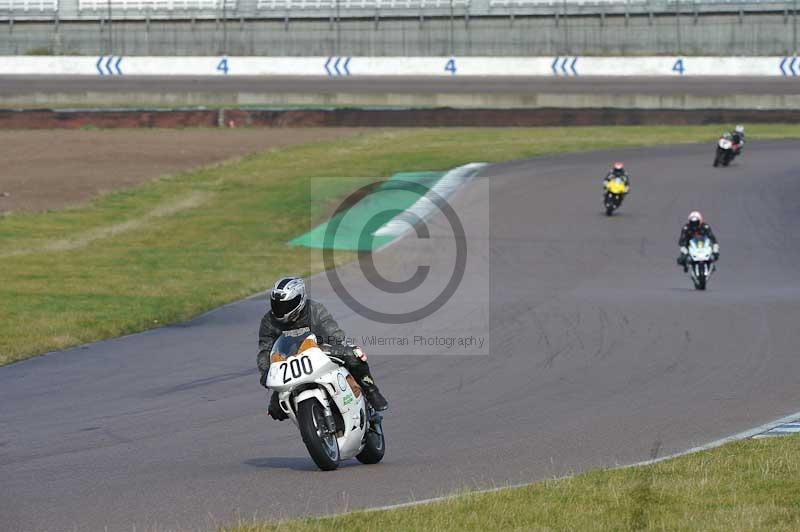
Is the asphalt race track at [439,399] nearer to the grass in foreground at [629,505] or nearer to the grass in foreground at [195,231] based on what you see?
the grass in foreground at [629,505]

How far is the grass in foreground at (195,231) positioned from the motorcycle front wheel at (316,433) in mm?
8030

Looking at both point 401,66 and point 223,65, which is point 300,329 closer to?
point 401,66

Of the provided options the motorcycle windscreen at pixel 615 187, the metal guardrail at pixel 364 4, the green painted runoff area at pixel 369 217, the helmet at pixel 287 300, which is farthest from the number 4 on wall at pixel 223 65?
the helmet at pixel 287 300

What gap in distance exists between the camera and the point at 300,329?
30.3ft

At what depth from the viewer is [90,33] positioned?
68812 mm

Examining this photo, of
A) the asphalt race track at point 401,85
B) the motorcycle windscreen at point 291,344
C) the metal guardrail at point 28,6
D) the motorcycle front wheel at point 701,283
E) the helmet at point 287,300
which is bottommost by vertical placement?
the motorcycle front wheel at point 701,283

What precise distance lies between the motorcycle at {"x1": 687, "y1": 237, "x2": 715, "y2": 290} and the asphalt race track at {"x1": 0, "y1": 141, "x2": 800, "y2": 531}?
270 mm

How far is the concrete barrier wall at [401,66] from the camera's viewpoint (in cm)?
5953

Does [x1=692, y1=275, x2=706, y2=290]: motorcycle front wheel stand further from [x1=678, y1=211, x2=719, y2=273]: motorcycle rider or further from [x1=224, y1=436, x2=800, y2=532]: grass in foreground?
[x1=224, y1=436, x2=800, y2=532]: grass in foreground

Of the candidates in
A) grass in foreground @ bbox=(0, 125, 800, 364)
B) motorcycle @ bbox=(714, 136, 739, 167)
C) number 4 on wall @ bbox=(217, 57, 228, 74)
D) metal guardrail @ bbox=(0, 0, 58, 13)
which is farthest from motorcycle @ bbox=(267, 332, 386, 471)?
metal guardrail @ bbox=(0, 0, 58, 13)

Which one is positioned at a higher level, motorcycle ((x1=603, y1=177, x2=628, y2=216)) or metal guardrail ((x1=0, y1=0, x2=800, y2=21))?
metal guardrail ((x1=0, y1=0, x2=800, y2=21))

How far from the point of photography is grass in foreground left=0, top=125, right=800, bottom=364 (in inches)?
780

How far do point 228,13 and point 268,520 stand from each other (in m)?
63.1

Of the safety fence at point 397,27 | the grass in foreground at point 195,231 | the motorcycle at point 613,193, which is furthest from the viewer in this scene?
the safety fence at point 397,27
